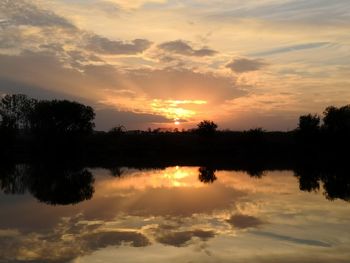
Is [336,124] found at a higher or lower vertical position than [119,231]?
higher

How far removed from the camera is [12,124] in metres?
73.2

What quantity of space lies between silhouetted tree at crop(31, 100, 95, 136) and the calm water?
176 feet

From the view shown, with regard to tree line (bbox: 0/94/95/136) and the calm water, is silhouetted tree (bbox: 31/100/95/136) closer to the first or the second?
tree line (bbox: 0/94/95/136)

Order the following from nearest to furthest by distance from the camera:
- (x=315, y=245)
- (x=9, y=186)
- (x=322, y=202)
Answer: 1. (x=315, y=245)
2. (x=322, y=202)
3. (x=9, y=186)

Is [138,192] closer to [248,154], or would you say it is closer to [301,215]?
[301,215]

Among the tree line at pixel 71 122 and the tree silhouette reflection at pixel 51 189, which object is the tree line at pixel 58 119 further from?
the tree silhouette reflection at pixel 51 189

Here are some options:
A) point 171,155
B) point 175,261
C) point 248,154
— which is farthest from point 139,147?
point 175,261

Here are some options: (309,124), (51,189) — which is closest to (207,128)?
(309,124)

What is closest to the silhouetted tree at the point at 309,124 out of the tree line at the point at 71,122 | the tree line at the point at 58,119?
the tree line at the point at 71,122

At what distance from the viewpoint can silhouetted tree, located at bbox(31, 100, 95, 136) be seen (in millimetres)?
77713

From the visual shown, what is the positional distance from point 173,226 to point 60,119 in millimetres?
67666

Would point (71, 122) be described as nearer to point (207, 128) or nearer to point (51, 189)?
point (207, 128)

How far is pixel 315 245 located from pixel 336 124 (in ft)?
209

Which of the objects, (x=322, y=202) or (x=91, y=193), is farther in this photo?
(x=91, y=193)
